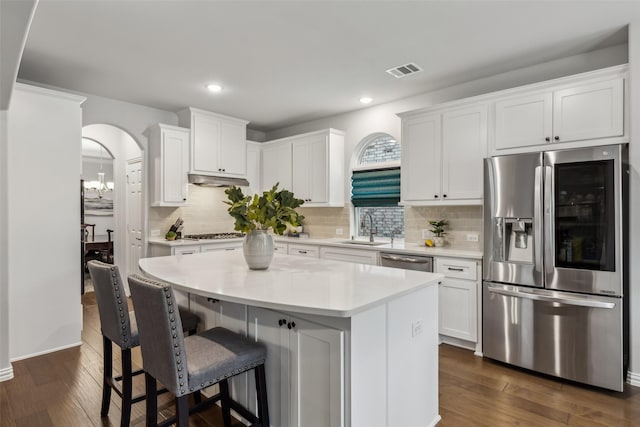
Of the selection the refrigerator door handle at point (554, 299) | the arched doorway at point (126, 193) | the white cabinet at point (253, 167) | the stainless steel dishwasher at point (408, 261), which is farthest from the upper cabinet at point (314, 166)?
the refrigerator door handle at point (554, 299)

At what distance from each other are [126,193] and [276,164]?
2.48 meters

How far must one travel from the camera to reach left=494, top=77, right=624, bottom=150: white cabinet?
2.74m

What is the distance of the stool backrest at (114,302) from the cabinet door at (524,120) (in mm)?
3267

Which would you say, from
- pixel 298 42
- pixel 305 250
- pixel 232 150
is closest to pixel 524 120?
pixel 298 42

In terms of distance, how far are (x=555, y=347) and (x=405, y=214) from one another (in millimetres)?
2119

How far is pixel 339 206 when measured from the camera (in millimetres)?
5062

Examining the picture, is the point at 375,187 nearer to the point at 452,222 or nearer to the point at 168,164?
the point at 452,222

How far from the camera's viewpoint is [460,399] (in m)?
2.52

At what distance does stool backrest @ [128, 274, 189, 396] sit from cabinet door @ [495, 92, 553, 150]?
3.09 metres

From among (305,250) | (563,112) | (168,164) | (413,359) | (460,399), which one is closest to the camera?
(413,359)

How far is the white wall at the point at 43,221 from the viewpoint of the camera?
10.5 ft

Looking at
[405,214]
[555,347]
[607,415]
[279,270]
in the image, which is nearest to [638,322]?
[555,347]

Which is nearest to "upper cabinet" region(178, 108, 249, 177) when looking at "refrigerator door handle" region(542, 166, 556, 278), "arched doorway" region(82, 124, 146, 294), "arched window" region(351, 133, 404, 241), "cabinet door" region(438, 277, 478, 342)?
"arched doorway" region(82, 124, 146, 294)

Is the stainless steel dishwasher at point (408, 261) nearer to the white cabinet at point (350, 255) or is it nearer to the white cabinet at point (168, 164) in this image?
the white cabinet at point (350, 255)
